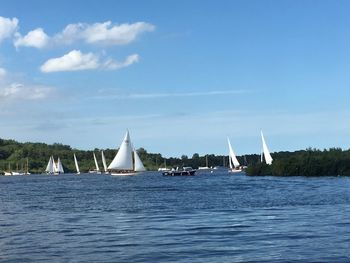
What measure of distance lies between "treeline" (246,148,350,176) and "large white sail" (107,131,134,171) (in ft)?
131

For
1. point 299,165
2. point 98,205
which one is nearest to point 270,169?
point 299,165

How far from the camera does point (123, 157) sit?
170125 millimetres

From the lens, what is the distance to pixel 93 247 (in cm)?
2952

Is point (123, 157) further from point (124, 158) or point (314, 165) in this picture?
point (314, 165)

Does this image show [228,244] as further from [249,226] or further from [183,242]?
[249,226]

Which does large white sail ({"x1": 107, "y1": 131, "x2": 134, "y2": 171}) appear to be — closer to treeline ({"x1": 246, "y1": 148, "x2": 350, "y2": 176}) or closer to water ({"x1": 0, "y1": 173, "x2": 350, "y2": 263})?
treeline ({"x1": 246, "y1": 148, "x2": 350, "y2": 176})

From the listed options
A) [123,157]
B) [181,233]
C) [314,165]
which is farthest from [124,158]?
[181,233]

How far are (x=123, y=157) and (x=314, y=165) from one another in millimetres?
59400

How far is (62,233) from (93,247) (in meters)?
6.62

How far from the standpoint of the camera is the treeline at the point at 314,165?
414ft

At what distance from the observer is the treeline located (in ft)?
414

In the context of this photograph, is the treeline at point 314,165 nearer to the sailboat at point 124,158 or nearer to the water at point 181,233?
the sailboat at point 124,158

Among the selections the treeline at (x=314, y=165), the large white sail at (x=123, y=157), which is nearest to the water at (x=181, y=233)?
the treeline at (x=314, y=165)

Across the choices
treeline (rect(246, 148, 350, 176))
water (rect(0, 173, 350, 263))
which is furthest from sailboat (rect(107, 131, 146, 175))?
water (rect(0, 173, 350, 263))
